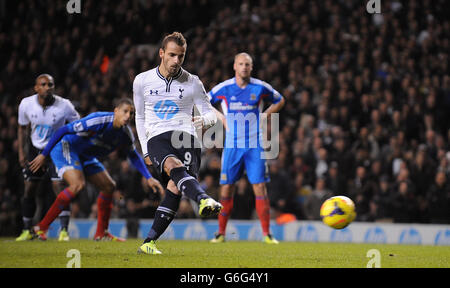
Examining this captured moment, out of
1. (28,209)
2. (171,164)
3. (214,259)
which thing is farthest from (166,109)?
(28,209)

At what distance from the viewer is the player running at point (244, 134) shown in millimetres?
10266

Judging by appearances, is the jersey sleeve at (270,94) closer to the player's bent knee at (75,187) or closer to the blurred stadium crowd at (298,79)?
the player's bent knee at (75,187)

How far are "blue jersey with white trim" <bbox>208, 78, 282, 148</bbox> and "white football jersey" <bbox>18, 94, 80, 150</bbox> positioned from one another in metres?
2.40

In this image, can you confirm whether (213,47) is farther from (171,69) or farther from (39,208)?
(171,69)

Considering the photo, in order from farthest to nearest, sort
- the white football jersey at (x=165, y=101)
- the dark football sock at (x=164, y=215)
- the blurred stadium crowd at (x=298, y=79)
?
1. the blurred stadium crowd at (x=298, y=79)
2. the white football jersey at (x=165, y=101)
3. the dark football sock at (x=164, y=215)

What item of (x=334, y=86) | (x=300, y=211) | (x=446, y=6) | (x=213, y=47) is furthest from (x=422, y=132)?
(x=213, y=47)

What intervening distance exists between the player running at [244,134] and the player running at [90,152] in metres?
1.44

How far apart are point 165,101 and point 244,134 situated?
3467mm

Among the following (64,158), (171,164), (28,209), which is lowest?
(28,209)

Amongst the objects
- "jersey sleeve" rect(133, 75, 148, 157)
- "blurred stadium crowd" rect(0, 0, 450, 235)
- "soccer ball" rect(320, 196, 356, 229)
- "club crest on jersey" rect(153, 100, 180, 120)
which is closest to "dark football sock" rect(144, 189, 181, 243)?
"jersey sleeve" rect(133, 75, 148, 157)

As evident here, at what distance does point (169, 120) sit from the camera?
276 inches

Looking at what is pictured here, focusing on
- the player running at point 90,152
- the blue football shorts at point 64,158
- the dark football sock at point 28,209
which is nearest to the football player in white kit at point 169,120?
the player running at point 90,152

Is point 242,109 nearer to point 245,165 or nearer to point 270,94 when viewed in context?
point 270,94

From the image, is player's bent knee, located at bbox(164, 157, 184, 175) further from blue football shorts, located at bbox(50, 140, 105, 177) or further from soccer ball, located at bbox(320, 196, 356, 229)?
blue football shorts, located at bbox(50, 140, 105, 177)
